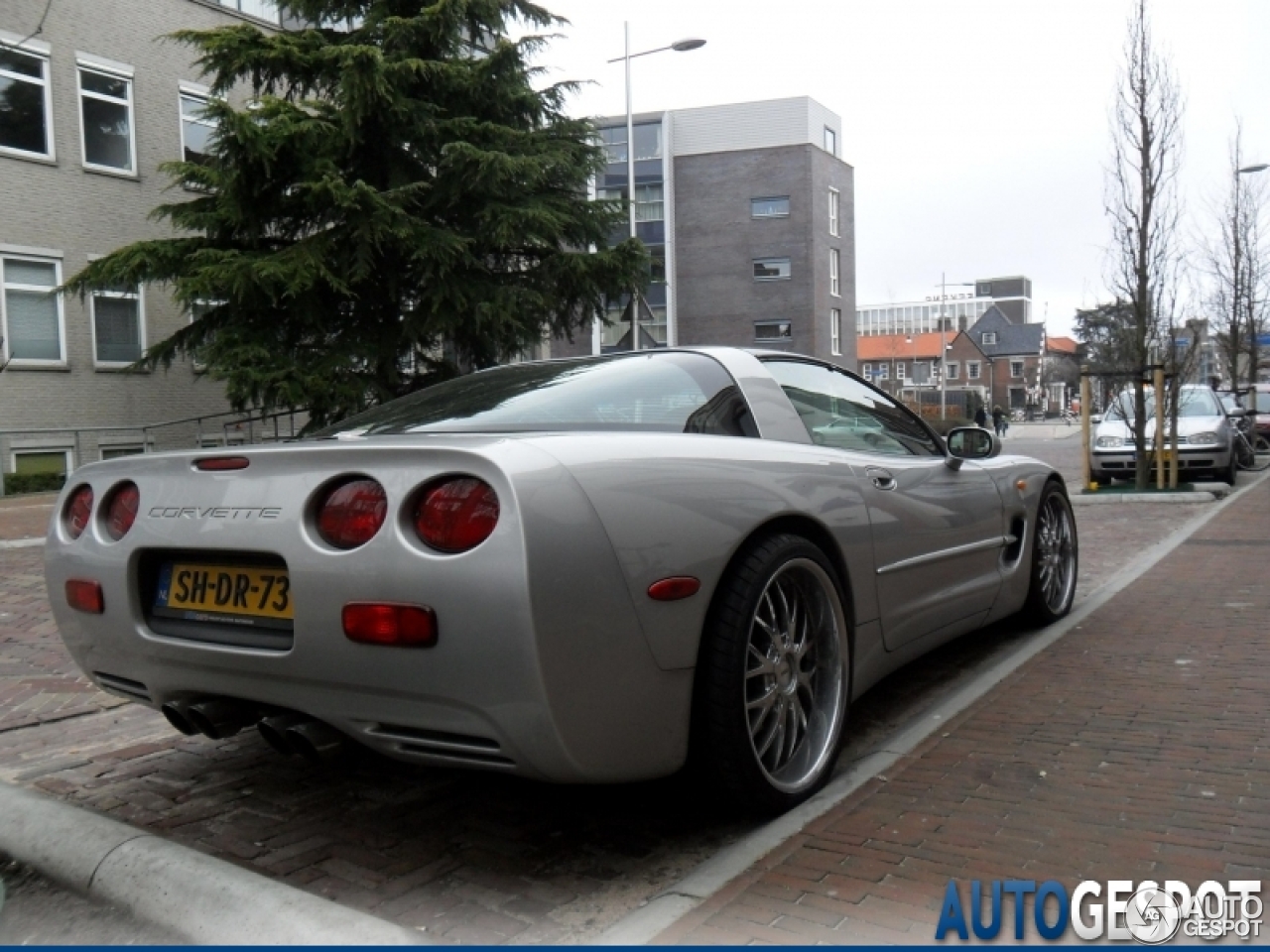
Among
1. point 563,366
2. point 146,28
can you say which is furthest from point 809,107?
point 563,366

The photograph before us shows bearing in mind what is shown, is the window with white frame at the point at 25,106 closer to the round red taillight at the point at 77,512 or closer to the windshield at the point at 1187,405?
the windshield at the point at 1187,405

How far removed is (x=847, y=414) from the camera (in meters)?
4.42

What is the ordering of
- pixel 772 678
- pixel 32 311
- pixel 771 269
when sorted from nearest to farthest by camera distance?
pixel 772 678 → pixel 32 311 → pixel 771 269

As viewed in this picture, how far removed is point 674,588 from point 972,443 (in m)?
2.79

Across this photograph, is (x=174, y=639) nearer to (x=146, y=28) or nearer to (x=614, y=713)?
(x=614, y=713)

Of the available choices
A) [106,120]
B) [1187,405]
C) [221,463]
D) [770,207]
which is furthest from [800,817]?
[770,207]

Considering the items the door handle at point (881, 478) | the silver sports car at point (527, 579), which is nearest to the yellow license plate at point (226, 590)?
the silver sports car at point (527, 579)

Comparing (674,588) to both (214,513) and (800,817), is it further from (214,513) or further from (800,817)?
(214,513)

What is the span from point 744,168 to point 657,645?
165ft

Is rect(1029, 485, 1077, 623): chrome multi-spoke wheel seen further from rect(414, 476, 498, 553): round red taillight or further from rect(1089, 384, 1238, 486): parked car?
rect(1089, 384, 1238, 486): parked car

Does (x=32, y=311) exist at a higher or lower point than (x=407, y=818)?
higher

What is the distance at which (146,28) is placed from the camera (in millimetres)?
20766

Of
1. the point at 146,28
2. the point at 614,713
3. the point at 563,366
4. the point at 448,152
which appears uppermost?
the point at 146,28

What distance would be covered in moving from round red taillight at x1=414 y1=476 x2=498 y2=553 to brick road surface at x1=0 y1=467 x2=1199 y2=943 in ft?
2.92
